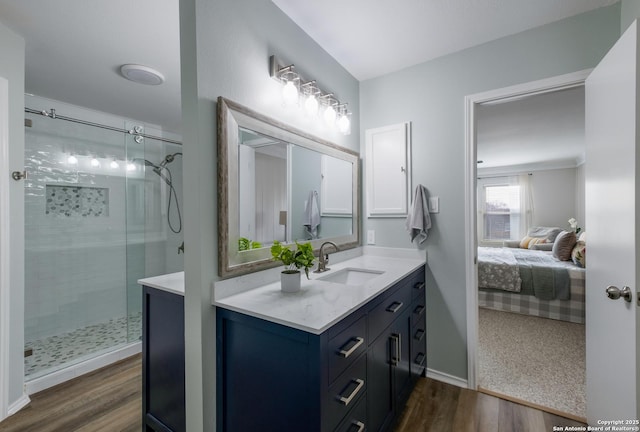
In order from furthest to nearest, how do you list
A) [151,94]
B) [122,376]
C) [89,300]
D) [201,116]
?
[89,300] < [151,94] < [122,376] < [201,116]

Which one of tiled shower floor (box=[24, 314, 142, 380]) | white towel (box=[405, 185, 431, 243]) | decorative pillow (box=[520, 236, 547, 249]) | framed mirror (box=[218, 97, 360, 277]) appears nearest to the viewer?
framed mirror (box=[218, 97, 360, 277])

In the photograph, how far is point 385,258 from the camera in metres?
2.37

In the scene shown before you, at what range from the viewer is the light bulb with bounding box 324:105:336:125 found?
2.02m

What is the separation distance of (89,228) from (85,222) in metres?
0.07

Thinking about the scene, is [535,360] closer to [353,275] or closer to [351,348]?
[353,275]

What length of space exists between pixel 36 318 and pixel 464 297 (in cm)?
374

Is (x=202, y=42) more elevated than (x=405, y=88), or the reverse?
(x=405, y=88)

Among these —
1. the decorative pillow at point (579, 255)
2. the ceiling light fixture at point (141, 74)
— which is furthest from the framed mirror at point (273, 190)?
the decorative pillow at point (579, 255)

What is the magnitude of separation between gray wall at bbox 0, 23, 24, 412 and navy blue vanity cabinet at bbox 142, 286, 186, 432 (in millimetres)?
979

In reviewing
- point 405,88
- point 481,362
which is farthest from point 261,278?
point 481,362

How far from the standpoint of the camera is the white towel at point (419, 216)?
2.13m

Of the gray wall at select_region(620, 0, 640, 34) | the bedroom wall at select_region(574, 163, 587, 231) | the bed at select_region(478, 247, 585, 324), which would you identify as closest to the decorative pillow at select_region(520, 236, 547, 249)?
the bedroom wall at select_region(574, 163, 587, 231)

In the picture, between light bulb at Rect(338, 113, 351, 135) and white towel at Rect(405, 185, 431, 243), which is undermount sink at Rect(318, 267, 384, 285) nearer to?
white towel at Rect(405, 185, 431, 243)

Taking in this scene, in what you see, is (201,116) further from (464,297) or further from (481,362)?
(481,362)
